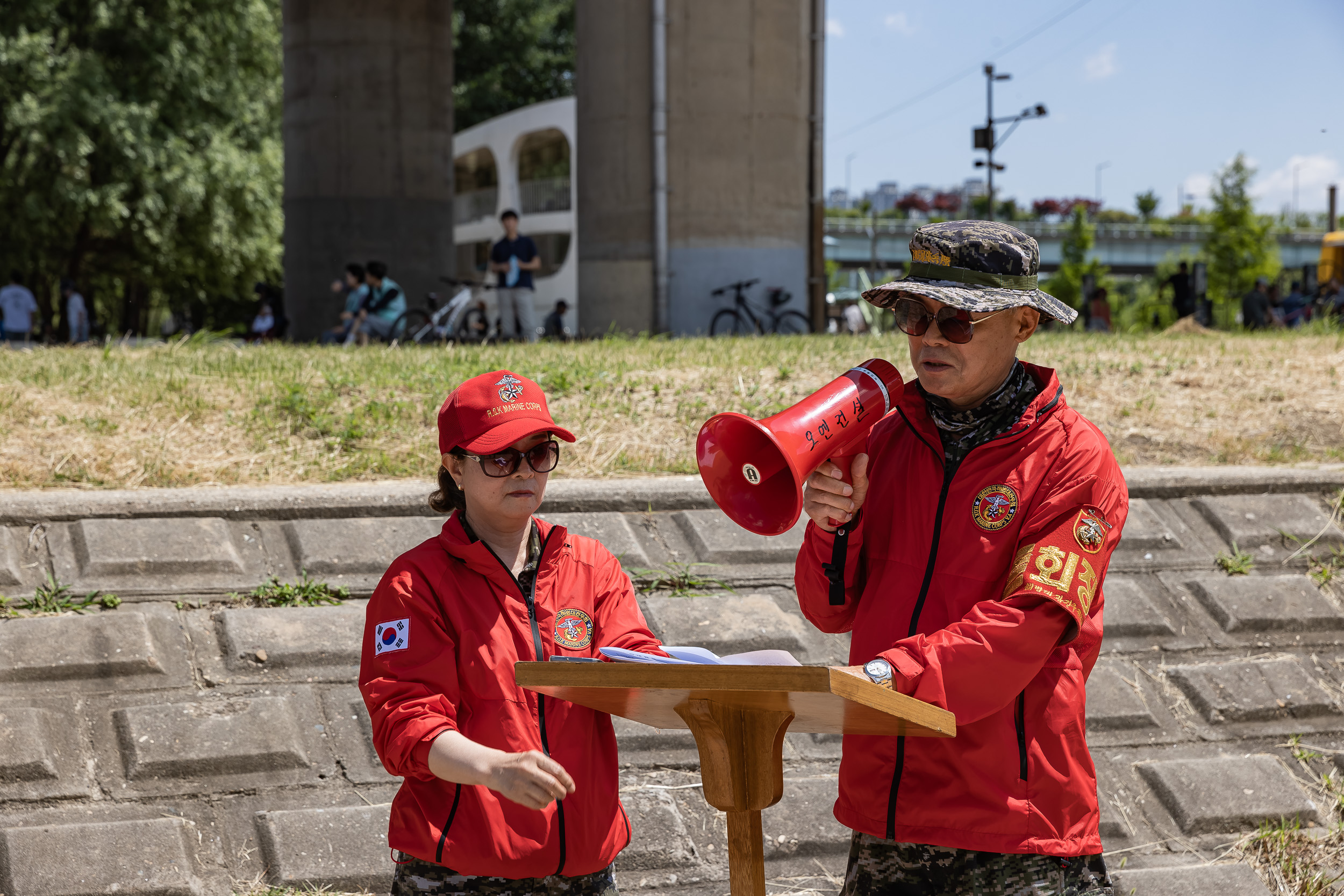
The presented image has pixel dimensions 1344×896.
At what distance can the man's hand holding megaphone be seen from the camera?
2604 mm

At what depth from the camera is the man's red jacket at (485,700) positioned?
266cm

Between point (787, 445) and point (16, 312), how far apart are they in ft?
69.6

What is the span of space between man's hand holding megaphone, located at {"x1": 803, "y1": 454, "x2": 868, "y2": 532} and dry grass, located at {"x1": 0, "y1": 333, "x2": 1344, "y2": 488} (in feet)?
12.5

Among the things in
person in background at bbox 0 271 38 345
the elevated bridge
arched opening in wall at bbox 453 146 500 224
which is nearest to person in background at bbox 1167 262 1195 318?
person in background at bbox 0 271 38 345

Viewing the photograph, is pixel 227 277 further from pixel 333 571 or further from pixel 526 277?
pixel 333 571

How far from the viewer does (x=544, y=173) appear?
47.5 meters

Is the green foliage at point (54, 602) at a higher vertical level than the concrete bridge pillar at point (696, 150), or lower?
lower

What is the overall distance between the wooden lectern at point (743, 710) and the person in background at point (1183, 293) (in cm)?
2277

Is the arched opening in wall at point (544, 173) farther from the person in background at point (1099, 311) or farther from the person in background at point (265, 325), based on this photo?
the person in background at point (265, 325)

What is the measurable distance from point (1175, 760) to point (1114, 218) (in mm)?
106217

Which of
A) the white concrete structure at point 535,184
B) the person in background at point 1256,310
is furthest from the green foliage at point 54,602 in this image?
the white concrete structure at point 535,184

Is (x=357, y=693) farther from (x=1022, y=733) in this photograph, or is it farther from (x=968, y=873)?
(x=1022, y=733)

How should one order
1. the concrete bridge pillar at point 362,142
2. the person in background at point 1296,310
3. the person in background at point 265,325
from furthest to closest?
the person in background at point 1296,310, the person in background at point 265,325, the concrete bridge pillar at point 362,142

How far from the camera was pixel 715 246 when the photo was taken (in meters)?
16.3
